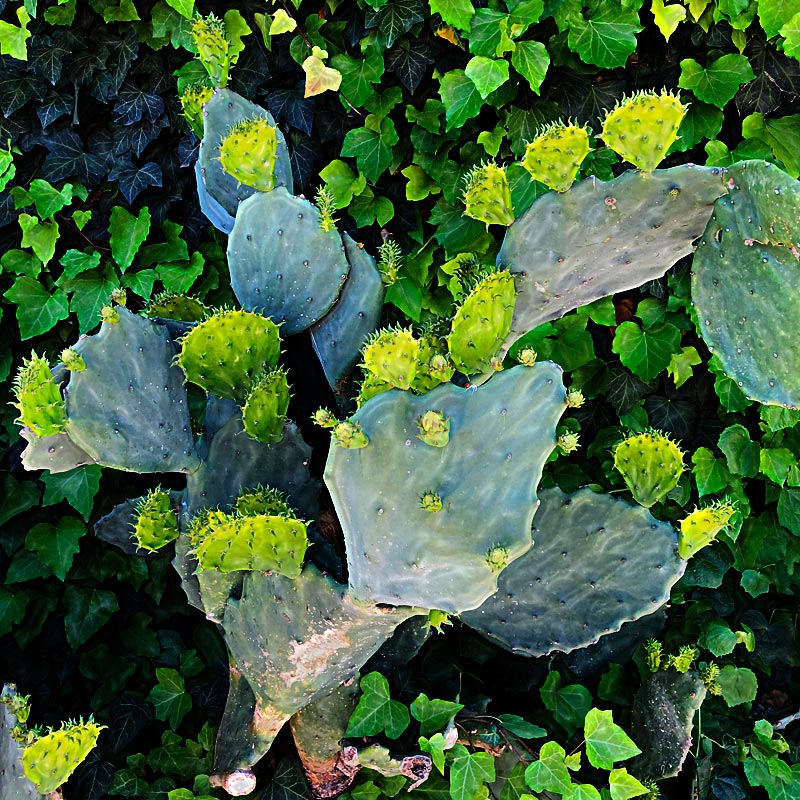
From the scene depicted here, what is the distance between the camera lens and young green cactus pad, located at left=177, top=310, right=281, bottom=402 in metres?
1.38

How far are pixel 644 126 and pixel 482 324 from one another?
345 mm

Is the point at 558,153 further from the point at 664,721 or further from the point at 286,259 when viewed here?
the point at 664,721

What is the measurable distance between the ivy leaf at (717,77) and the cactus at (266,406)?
3.17ft

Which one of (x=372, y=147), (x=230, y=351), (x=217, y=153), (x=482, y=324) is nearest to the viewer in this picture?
(x=482, y=324)

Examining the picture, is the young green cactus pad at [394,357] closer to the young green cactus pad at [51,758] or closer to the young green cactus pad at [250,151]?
the young green cactus pad at [250,151]

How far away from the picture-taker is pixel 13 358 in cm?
212

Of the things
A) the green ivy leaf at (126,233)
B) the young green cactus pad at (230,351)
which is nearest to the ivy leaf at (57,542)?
the green ivy leaf at (126,233)

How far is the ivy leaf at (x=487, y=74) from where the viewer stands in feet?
5.52

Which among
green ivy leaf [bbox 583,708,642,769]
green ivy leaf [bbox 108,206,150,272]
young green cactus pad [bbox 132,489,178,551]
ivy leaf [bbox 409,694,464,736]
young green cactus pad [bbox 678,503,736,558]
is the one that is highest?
young green cactus pad [bbox 678,503,736,558]

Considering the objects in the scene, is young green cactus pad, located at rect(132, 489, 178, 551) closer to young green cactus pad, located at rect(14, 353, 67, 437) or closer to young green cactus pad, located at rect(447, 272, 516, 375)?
young green cactus pad, located at rect(14, 353, 67, 437)

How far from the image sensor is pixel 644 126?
1252mm

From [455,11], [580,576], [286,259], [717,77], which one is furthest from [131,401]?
[717,77]

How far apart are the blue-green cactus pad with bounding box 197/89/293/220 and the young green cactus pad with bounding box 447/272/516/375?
0.49m

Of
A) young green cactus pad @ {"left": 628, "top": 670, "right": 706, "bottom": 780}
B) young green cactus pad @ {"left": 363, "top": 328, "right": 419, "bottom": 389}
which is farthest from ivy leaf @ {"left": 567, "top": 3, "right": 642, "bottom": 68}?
young green cactus pad @ {"left": 628, "top": 670, "right": 706, "bottom": 780}
